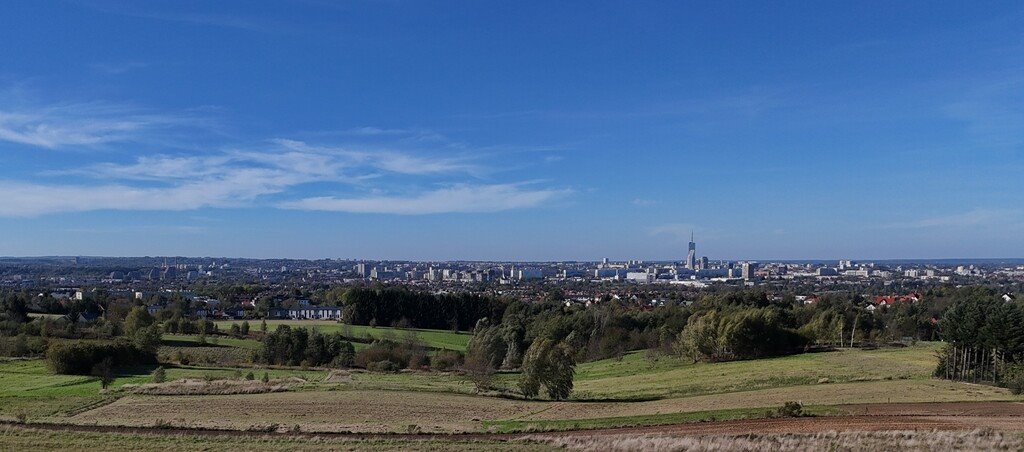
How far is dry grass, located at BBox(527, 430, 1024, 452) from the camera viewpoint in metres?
22.8

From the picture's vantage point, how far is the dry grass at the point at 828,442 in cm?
2275

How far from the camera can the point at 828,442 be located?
78.5 feet

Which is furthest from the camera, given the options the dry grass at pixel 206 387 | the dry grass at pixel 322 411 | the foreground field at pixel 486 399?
the dry grass at pixel 206 387

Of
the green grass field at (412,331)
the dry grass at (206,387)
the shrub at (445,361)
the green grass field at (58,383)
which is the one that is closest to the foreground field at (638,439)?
the green grass field at (58,383)

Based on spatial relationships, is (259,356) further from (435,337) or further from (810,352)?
(810,352)

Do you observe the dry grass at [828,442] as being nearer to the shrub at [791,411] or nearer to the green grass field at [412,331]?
the shrub at [791,411]

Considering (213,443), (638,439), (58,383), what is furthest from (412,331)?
(638,439)

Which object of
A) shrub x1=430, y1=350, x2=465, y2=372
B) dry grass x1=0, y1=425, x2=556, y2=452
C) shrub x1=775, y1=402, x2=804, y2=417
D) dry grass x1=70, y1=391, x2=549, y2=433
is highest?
shrub x1=775, y1=402, x2=804, y2=417

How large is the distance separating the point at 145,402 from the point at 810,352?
→ 2125 inches

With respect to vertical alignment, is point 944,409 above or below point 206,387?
above

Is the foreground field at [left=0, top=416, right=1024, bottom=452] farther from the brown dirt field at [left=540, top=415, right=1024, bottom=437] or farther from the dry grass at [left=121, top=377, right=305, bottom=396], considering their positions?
the dry grass at [left=121, top=377, right=305, bottom=396]

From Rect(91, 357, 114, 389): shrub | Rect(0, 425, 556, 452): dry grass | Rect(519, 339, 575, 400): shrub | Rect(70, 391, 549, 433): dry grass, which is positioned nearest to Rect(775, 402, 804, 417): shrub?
Rect(0, 425, 556, 452): dry grass

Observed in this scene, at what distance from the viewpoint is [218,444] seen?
87.5ft

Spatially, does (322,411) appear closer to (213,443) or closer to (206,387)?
(213,443)
